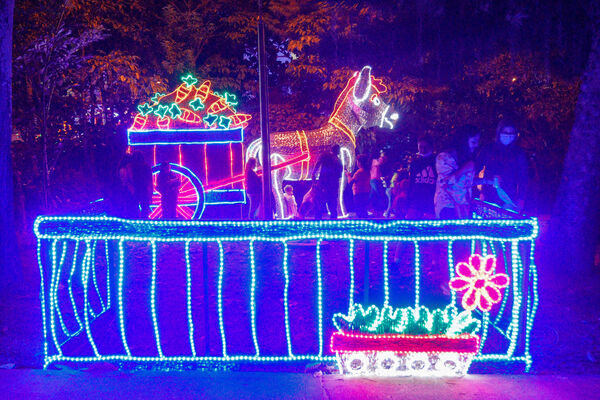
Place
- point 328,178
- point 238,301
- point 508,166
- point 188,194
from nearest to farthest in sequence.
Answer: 1. point 238,301
2. point 508,166
3. point 328,178
4. point 188,194

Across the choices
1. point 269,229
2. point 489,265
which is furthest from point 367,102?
point 269,229

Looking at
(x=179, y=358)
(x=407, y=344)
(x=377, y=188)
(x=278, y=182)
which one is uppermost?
(x=278, y=182)

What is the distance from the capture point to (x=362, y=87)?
12.9 metres

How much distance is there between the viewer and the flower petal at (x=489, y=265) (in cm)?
→ 441

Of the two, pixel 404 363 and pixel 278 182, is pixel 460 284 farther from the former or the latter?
pixel 278 182

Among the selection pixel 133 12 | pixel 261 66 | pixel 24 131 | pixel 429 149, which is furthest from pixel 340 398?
pixel 133 12

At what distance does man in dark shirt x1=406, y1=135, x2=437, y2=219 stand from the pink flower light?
3.24 metres

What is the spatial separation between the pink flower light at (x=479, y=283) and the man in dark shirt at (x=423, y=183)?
3237mm

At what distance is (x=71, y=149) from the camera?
1748 cm

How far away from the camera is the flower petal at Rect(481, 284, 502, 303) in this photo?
14.5 ft

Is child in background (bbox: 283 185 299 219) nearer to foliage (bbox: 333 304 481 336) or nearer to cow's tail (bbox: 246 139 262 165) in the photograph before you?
cow's tail (bbox: 246 139 262 165)

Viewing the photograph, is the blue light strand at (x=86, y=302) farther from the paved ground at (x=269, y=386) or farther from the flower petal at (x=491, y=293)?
the flower petal at (x=491, y=293)

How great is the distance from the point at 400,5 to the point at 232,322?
211 inches

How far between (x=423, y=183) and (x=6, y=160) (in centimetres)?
535
